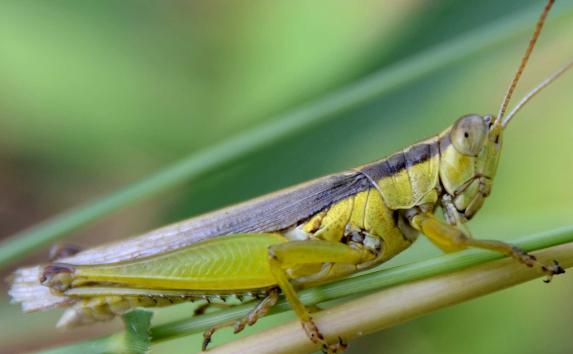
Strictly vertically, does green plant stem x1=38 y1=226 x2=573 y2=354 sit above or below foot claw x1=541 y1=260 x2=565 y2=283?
above

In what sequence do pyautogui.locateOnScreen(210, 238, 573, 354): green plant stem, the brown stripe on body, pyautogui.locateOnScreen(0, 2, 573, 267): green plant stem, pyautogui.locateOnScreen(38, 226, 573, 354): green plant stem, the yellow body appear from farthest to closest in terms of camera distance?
pyautogui.locateOnScreen(0, 2, 573, 267): green plant stem < the brown stripe on body < the yellow body < pyautogui.locateOnScreen(210, 238, 573, 354): green plant stem < pyautogui.locateOnScreen(38, 226, 573, 354): green plant stem

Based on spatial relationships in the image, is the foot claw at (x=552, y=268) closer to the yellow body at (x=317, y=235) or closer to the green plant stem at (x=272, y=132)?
the yellow body at (x=317, y=235)

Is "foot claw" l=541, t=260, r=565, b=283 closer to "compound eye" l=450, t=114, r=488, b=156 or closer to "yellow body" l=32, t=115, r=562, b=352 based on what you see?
"yellow body" l=32, t=115, r=562, b=352

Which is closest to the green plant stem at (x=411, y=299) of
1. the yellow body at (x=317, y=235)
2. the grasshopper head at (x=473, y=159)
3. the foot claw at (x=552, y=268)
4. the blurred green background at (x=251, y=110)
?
the foot claw at (x=552, y=268)

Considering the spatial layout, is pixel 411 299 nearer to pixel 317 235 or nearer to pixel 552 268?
pixel 552 268

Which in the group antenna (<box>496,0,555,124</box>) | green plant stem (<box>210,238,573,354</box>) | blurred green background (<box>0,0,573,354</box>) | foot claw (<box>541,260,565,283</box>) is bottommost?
foot claw (<box>541,260,565,283</box>)

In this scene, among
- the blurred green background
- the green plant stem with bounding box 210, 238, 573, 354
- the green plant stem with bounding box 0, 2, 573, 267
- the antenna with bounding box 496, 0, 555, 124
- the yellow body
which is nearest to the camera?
the green plant stem with bounding box 210, 238, 573, 354

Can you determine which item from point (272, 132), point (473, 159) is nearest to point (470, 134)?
point (473, 159)

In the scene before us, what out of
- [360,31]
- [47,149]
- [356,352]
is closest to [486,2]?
[360,31]

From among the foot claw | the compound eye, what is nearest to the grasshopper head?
the compound eye

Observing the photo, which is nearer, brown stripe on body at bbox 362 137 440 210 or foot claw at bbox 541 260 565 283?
foot claw at bbox 541 260 565 283
